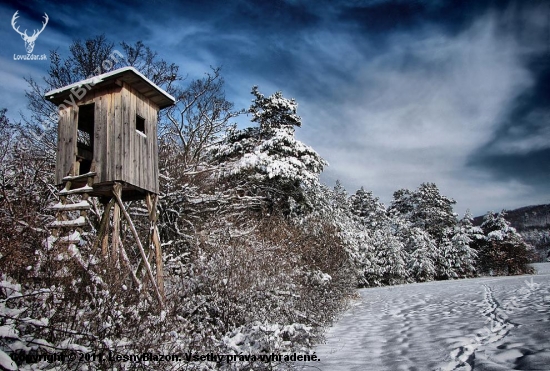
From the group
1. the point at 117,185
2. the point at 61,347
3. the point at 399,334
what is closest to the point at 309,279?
the point at 399,334

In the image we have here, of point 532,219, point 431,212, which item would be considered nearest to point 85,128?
point 431,212

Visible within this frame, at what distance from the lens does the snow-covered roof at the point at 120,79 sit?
24.7ft

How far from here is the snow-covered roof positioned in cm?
752

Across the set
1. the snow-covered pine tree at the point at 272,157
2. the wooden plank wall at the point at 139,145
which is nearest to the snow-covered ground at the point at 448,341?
the wooden plank wall at the point at 139,145

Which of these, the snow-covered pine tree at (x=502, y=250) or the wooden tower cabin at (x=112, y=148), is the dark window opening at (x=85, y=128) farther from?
the snow-covered pine tree at (x=502, y=250)

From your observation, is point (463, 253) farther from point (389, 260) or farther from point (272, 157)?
point (272, 157)

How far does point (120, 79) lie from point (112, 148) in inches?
64.3

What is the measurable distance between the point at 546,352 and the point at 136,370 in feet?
15.6

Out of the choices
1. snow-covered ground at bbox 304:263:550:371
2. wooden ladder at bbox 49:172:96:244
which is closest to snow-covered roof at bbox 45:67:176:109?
wooden ladder at bbox 49:172:96:244

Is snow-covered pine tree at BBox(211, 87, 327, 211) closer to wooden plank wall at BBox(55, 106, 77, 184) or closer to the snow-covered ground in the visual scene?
wooden plank wall at BBox(55, 106, 77, 184)

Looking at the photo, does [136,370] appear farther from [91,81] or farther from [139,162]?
[91,81]

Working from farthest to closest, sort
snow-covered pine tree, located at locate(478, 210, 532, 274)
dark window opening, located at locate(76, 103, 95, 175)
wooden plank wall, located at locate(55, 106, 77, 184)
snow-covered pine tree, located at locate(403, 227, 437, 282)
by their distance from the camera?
snow-covered pine tree, located at locate(478, 210, 532, 274), snow-covered pine tree, located at locate(403, 227, 437, 282), dark window opening, located at locate(76, 103, 95, 175), wooden plank wall, located at locate(55, 106, 77, 184)

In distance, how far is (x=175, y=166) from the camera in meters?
12.0

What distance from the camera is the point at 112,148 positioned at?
24.3ft
